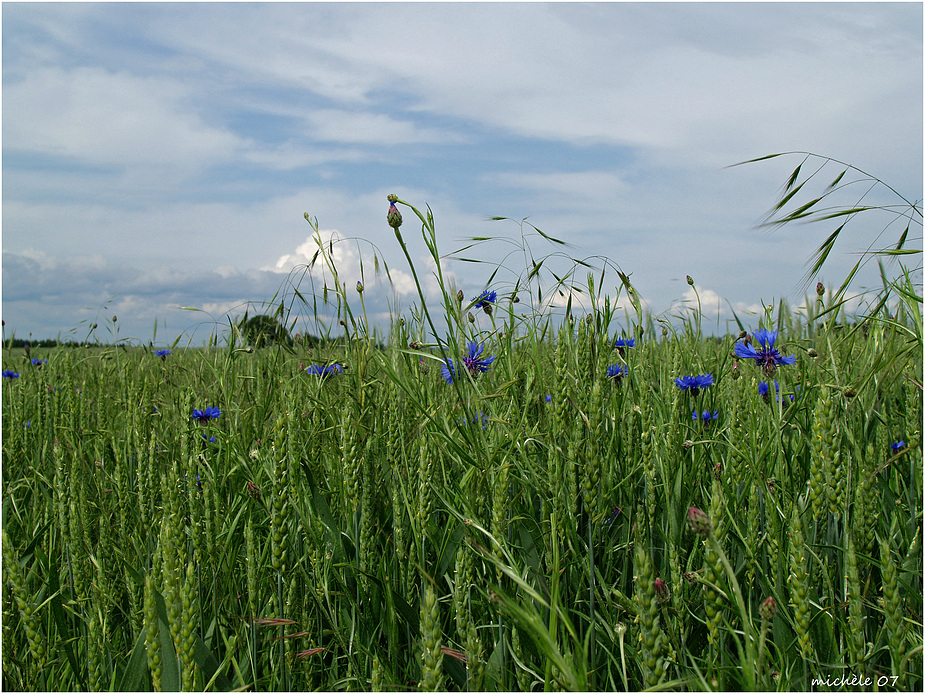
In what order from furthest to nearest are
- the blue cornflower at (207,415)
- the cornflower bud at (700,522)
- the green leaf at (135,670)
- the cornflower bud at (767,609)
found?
the blue cornflower at (207,415), the green leaf at (135,670), the cornflower bud at (767,609), the cornflower bud at (700,522)

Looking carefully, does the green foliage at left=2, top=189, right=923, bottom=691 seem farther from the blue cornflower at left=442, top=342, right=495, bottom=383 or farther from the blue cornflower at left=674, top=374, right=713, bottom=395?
the blue cornflower at left=442, top=342, right=495, bottom=383

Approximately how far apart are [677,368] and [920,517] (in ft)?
2.28

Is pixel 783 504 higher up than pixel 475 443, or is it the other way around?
pixel 475 443

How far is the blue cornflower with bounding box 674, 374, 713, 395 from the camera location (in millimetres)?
1841

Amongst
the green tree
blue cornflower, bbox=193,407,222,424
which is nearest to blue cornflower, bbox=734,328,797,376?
the green tree

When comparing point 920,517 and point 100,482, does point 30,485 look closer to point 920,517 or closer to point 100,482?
point 100,482

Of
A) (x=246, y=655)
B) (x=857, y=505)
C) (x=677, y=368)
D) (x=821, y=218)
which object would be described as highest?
(x=821, y=218)

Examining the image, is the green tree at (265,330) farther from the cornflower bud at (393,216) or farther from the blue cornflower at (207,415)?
the cornflower bud at (393,216)

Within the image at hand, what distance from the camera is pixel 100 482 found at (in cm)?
206

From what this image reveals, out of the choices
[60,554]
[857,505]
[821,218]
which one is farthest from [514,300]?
[60,554]

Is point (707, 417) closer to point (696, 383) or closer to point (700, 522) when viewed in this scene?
point (696, 383)

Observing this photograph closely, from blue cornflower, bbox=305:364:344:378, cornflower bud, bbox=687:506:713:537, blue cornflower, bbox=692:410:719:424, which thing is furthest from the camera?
blue cornflower, bbox=692:410:719:424

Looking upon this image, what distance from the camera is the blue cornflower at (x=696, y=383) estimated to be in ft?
6.04

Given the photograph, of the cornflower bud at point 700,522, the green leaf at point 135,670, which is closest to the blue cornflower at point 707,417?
the cornflower bud at point 700,522
